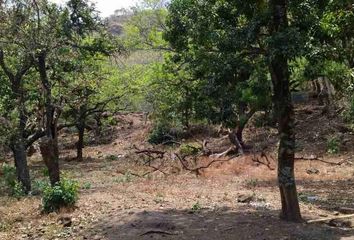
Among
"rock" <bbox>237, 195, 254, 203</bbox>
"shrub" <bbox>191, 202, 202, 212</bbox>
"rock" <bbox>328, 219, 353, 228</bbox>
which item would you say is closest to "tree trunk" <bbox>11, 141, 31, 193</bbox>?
"shrub" <bbox>191, 202, 202, 212</bbox>

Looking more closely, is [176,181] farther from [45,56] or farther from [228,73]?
[228,73]

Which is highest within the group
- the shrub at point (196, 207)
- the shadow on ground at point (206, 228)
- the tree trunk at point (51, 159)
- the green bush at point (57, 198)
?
the tree trunk at point (51, 159)

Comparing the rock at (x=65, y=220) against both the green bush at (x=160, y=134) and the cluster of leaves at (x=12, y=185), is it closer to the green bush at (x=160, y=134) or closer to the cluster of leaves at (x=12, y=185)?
the cluster of leaves at (x=12, y=185)

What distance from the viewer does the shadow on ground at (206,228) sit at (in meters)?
8.70

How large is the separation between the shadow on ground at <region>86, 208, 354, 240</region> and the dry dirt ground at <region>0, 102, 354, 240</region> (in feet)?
0.06

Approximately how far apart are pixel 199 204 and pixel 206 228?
2.12 metres

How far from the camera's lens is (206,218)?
384 inches

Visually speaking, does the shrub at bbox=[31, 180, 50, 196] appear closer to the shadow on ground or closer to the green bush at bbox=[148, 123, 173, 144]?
the shadow on ground

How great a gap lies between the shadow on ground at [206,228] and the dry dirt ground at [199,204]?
0.02m

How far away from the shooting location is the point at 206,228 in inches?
358

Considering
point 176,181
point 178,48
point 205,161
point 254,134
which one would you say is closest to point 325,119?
point 254,134

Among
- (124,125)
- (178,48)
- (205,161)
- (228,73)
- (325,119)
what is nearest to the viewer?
(228,73)

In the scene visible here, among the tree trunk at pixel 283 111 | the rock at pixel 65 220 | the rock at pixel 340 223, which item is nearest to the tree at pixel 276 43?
the tree trunk at pixel 283 111

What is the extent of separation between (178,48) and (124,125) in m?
21.0
